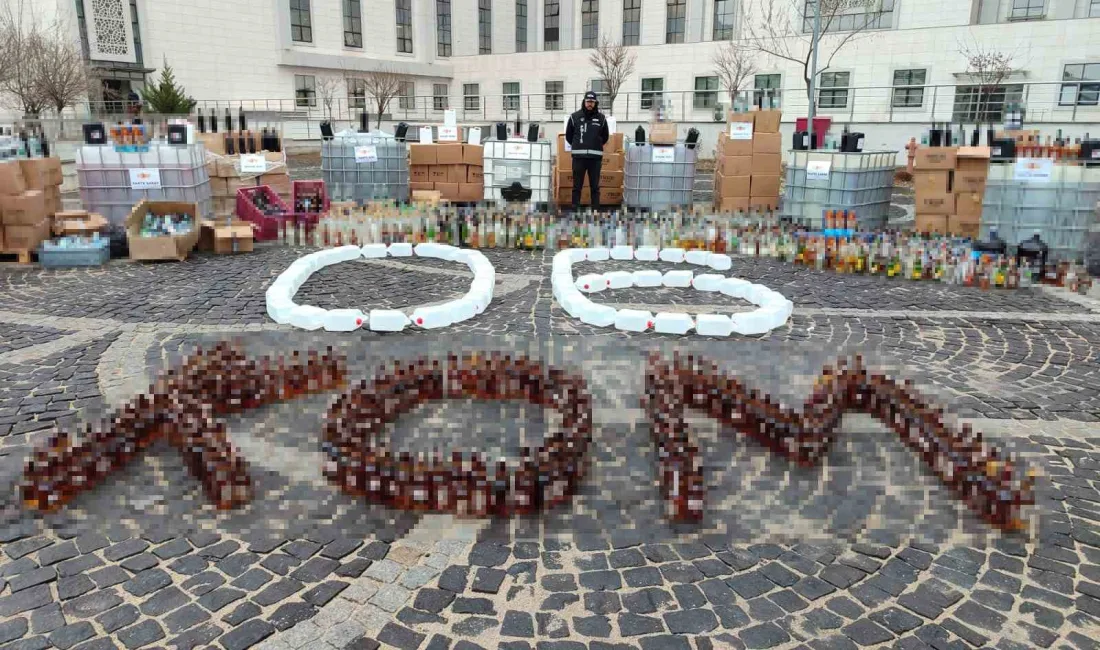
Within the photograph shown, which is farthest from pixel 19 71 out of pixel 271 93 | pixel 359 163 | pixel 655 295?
pixel 655 295

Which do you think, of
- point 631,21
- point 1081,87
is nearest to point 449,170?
point 1081,87

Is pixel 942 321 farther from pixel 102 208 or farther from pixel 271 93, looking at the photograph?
pixel 271 93

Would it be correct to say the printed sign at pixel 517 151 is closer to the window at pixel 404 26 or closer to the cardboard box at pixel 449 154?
the cardboard box at pixel 449 154

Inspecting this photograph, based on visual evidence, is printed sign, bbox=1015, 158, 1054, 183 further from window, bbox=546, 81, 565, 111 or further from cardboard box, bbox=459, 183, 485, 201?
window, bbox=546, 81, 565, 111

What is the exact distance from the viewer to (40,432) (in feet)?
17.0

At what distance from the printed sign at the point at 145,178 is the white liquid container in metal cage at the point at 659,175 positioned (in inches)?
320

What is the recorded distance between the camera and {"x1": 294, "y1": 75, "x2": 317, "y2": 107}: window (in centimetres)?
4238

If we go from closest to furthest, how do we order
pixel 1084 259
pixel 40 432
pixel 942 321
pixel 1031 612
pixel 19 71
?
pixel 1031 612
pixel 40 432
pixel 942 321
pixel 1084 259
pixel 19 71

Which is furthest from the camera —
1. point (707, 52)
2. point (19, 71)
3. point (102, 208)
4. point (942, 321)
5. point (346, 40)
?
point (346, 40)

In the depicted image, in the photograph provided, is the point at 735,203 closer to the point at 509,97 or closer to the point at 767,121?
the point at 767,121

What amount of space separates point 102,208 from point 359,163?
Result: 4453 millimetres

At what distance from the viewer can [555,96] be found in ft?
142

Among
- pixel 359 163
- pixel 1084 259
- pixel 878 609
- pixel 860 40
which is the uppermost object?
pixel 860 40

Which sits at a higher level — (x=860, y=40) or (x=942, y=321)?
(x=860, y=40)
